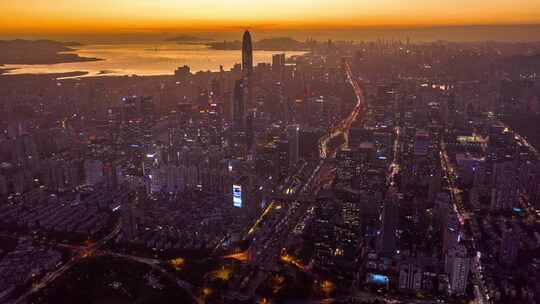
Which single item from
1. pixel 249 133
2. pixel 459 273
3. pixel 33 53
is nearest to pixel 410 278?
pixel 459 273

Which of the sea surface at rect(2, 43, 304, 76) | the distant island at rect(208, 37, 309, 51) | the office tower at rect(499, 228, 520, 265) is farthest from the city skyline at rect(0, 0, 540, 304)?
the distant island at rect(208, 37, 309, 51)

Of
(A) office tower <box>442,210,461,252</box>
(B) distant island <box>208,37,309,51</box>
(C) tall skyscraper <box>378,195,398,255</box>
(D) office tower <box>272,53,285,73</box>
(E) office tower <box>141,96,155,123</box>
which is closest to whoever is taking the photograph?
(A) office tower <box>442,210,461,252</box>

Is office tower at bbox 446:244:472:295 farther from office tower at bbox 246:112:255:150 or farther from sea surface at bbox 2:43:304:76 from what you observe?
sea surface at bbox 2:43:304:76

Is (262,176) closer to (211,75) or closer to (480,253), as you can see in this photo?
(480,253)

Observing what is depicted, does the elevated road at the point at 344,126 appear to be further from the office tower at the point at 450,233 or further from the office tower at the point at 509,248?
the office tower at the point at 509,248

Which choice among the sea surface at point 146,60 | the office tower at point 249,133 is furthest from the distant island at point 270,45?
the office tower at point 249,133
